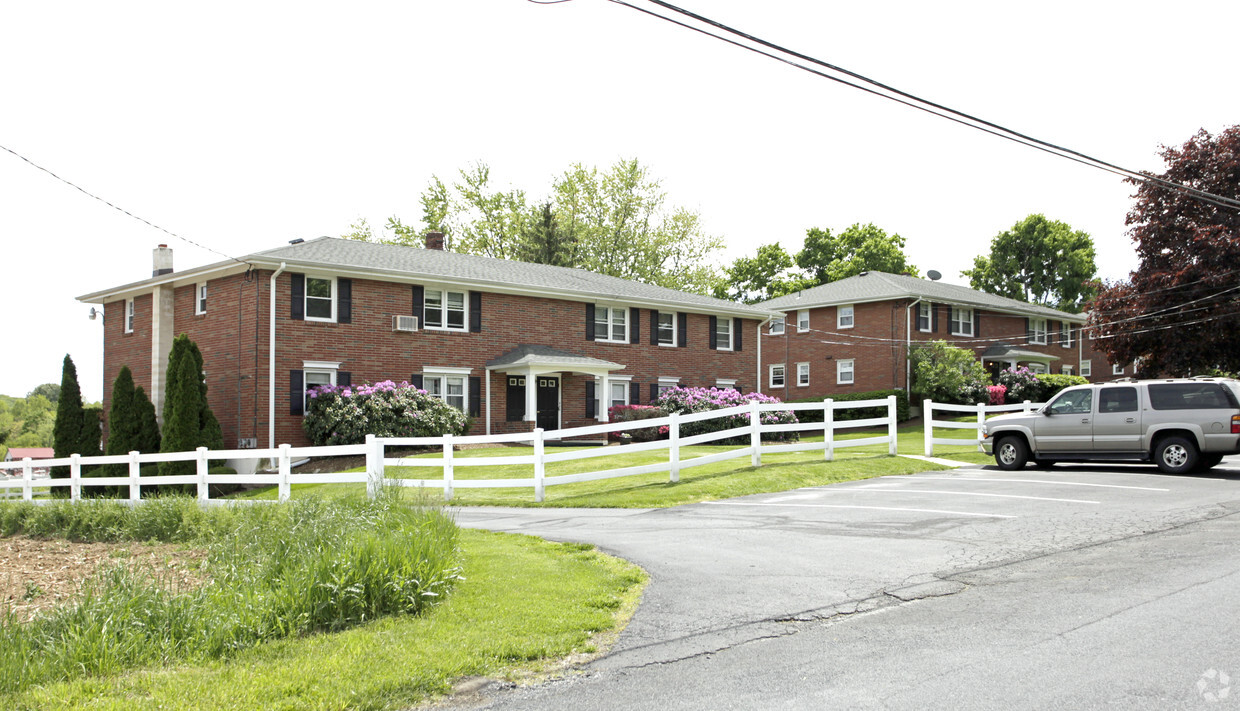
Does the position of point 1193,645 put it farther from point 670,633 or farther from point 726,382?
point 726,382

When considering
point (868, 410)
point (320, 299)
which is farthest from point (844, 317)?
point (320, 299)

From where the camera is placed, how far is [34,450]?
7631 centimetres

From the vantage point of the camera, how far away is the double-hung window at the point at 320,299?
27359 millimetres

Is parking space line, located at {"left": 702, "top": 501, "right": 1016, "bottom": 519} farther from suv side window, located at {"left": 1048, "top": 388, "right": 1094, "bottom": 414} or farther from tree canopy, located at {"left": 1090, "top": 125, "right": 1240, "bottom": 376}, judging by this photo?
tree canopy, located at {"left": 1090, "top": 125, "right": 1240, "bottom": 376}

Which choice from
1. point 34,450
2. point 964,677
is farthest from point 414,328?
point 34,450

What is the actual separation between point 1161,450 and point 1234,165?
78.3 feet

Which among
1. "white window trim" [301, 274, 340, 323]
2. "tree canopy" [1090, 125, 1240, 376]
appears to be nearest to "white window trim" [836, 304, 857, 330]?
"tree canopy" [1090, 125, 1240, 376]

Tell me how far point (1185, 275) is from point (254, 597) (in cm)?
3764

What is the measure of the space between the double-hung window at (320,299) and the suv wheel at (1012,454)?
61.9ft

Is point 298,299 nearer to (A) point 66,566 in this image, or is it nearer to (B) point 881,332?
(A) point 66,566

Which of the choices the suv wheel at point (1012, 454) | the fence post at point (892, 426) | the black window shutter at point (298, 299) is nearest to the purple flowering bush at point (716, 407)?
the fence post at point (892, 426)

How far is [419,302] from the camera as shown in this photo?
29531mm

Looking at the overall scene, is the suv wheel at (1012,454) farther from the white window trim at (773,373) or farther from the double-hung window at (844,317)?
the white window trim at (773,373)

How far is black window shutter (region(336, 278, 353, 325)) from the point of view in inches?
1096
